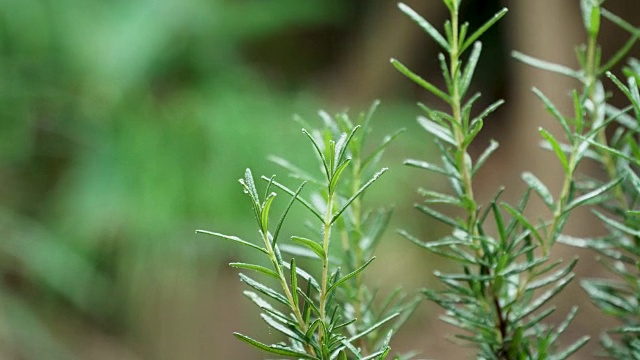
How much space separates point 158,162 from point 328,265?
2.56ft

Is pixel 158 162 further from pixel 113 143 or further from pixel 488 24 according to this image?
pixel 488 24

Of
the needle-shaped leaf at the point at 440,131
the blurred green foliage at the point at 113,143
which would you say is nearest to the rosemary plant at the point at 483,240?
the needle-shaped leaf at the point at 440,131

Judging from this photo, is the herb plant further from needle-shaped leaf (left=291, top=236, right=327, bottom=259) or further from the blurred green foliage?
the blurred green foliage

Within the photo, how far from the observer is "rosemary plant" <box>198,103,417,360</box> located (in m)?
0.14

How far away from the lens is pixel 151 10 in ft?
3.13

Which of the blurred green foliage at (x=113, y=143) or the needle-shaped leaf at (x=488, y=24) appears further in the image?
the blurred green foliage at (x=113, y=143)

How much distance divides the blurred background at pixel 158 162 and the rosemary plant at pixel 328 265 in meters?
0.59

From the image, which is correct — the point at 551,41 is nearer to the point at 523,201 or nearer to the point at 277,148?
the point at 277,148

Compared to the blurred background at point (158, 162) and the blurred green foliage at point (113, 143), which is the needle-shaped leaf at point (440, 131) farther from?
the blurred green foliage at point (113, 143)

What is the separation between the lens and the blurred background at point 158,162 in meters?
0.94

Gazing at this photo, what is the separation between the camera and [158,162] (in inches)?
37.2

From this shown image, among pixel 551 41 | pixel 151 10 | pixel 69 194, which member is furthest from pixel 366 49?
pixel 69 194

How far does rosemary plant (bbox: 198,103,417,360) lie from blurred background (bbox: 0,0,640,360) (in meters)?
0.59

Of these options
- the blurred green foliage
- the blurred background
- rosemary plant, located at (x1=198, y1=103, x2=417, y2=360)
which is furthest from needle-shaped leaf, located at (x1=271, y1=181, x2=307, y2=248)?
the blurred green foliage
